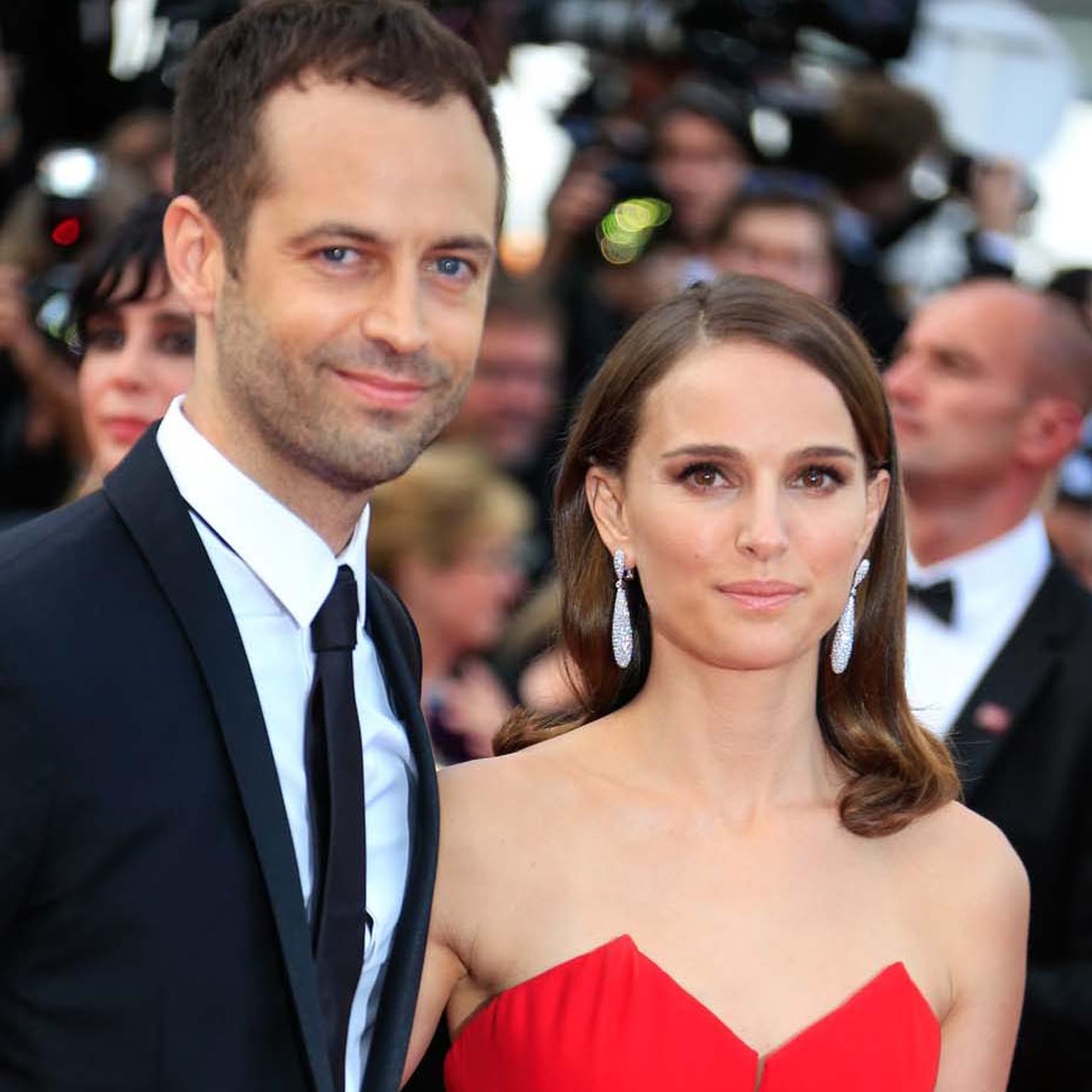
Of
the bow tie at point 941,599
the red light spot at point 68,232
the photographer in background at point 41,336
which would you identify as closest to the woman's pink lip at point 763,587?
the bow tie at point 941,599

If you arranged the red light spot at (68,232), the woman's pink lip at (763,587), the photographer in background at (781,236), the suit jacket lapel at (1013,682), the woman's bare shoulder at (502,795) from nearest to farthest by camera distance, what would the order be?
the woman's pink lip at (763,587) < the woman's bare shoulder at (502,795) < the suit jacket lapel at (1013,682) < the red light spot at (68,232) < the photographer in background at (781,236)

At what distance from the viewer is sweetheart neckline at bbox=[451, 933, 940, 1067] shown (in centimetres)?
248

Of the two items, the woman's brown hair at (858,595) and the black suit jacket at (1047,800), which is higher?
the woman's brown hair at (858,595)

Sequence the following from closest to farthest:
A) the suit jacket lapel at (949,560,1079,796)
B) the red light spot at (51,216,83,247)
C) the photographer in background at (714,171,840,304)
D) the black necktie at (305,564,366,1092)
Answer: the black necktie at (305,564,366,1092) → the suit jacket lapel at (949,560,1079,796) → the red light spot at (51,216,83,247) → the photographer in background at (714,171,840,304)

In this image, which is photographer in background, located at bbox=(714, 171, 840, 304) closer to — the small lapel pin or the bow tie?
the bow tie

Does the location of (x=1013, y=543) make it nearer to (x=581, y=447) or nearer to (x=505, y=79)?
(x=581, y=447)

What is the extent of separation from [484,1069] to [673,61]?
440 cm

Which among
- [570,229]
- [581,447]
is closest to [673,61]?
[570,229]

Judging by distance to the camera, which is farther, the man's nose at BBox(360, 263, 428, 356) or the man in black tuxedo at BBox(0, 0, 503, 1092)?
the man's nose at BBox(360, 263, 428, 356)

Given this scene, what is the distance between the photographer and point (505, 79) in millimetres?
5688

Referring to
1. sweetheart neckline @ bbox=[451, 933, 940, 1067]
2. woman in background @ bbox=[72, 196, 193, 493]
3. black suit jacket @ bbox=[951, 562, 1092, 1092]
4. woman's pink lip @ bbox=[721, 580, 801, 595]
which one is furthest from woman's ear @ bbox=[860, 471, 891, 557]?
woman in background @ bbox=[72, 196, 193, 493]

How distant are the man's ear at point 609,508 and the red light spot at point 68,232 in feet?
6.46

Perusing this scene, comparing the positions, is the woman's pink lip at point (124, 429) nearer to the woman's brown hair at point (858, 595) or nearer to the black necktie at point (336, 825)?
the woman's brown hair at point (858, 595)

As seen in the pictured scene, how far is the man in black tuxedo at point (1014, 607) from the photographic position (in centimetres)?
339
